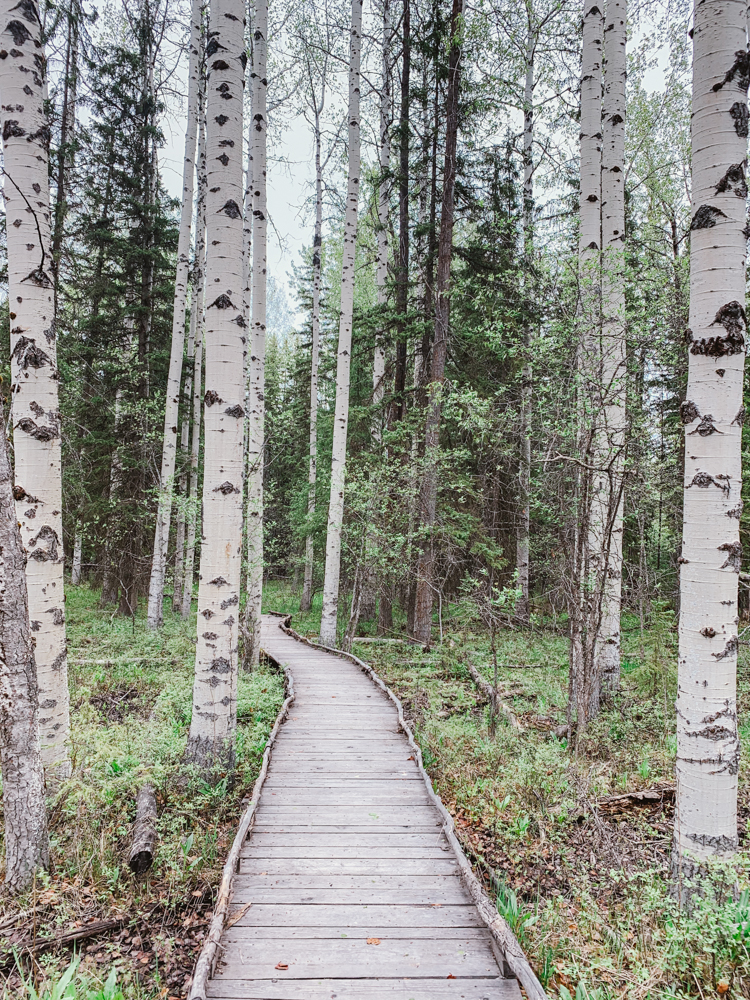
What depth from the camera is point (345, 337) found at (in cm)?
1236

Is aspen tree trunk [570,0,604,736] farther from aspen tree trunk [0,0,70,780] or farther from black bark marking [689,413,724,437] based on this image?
aspen tree trunk [0,0,70,780]

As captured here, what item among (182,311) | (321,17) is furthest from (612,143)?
(321,17)

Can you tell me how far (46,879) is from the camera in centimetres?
357

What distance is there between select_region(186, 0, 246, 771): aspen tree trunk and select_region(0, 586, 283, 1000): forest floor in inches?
21.8

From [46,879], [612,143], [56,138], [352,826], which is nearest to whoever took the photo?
[46,879]

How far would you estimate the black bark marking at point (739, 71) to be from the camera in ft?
11.0

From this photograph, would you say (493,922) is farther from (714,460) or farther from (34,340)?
(34,340)

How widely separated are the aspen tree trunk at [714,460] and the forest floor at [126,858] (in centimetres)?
342

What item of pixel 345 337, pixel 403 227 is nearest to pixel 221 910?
pixel 345 337

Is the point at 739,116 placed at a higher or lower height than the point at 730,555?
higher

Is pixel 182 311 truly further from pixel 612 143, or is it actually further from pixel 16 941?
pixel 16 941

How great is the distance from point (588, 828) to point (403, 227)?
13.6m

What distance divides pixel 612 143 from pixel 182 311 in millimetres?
9010

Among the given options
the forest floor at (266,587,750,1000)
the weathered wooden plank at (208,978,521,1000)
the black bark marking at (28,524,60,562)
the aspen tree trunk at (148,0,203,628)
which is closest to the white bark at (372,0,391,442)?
the aspen tree trunk at (148,0,203,628)
